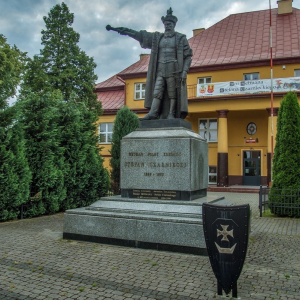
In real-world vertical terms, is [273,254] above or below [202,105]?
below

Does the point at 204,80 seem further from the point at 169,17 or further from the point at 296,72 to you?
the point at 169,17

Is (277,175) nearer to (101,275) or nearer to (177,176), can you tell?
(177,176)

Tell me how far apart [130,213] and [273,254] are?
2.69 meters

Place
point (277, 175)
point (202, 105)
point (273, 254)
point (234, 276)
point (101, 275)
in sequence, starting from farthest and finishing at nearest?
point (202, 105), point (277, 175), point (273, 254), point (101, 275), point (234, 276)

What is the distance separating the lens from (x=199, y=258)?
5.82m

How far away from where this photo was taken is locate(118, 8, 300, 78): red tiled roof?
26062 millimetres

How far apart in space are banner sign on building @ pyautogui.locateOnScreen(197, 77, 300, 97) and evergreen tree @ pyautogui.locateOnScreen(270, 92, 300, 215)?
11741 millimetres

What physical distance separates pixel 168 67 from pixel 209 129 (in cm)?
2062

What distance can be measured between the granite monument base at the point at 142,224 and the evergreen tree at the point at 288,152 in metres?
6.16

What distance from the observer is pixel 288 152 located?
12.0 meters

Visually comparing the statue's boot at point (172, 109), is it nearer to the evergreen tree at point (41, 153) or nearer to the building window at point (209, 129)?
the evergreen tree at point (41, 153)

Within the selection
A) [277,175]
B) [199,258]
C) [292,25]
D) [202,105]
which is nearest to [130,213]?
[199,258]

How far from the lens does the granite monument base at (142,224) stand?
19.9ft

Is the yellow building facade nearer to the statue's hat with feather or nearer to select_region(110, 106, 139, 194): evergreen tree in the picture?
select_region(110, 106, 139, 194): evergreen tree
